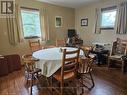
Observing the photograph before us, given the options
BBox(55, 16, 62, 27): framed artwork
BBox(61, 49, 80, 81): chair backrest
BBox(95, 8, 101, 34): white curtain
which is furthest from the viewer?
BBox(55, 16, 62, 27): framed artwork

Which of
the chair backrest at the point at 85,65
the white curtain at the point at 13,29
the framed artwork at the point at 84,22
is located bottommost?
the chair backrest at the point at 85,65

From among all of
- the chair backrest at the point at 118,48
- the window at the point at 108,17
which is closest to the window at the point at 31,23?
the window at the point at 108,17

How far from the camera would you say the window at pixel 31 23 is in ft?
14.1

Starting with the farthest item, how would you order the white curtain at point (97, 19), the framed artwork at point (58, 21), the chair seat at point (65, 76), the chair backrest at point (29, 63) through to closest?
1. the framed artwork at point (58, 21)
2. the white curtain at point (97, 19)
3. the chair backrest at point (29, 63)
4. the chair seat at point (65, 76)

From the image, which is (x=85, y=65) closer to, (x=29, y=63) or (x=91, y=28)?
(x=29, y=63)

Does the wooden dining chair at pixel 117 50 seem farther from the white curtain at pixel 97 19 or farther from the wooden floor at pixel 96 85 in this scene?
the white curtain at pixel 97 19

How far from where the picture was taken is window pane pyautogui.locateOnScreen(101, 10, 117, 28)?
437cm

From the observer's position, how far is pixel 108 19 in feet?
14.9

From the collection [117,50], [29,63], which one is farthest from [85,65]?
[117,50]

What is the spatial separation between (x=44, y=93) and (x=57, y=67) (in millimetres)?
699

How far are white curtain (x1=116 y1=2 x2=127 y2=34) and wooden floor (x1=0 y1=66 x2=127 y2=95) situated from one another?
4.88 ft

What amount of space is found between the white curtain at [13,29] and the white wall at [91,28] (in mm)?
2907

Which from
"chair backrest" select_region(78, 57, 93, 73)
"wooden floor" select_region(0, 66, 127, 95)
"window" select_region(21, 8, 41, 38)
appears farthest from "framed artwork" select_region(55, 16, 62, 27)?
"chair backrest" select_region(78, 57, 93, 73)

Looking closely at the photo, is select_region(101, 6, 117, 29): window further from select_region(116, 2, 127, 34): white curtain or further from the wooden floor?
the wooden floor
